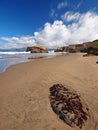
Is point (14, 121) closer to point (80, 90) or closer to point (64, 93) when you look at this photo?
point (64, 93)

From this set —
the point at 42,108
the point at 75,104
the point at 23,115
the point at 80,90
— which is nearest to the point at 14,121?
the point at 23,115

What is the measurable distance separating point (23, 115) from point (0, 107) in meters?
0.98

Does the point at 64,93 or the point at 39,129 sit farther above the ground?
the point at 64,93

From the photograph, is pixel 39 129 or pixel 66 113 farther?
pixel 66 113

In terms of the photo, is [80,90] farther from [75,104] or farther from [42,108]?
[42,108]

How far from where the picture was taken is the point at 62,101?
4.22 m

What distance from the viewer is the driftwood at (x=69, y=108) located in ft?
11.7

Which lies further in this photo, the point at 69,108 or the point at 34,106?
the point at 34,106

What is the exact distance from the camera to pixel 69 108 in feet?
12.8

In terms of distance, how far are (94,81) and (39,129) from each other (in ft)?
13.6

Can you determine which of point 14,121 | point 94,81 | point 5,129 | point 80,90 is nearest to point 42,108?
point 14,121

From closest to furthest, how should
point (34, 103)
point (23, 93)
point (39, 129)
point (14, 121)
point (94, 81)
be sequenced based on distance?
Result: point (39, 129), point (14, 121), point (34, 103), point (23, 93), point (94, 81)

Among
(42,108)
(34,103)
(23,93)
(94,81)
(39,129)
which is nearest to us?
(39,129)

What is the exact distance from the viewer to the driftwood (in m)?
3.55
